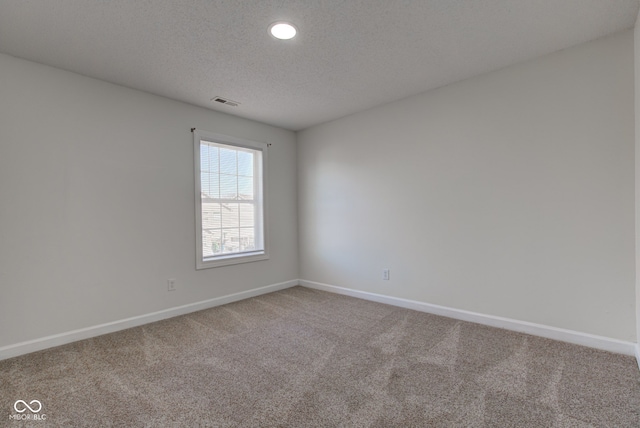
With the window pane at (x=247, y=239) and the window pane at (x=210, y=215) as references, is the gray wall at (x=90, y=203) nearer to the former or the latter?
the window pane at (x=210, y=215)

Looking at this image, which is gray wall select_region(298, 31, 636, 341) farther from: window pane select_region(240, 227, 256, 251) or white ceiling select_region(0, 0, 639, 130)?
window pane select_region(240, 227, 256, 251)

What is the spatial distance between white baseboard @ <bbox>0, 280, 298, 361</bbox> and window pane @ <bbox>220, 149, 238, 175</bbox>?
1.62 m

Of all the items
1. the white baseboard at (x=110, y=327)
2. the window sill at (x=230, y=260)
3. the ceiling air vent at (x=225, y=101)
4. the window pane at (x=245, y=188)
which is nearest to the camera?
the white baseboard at (x=110, y=327)

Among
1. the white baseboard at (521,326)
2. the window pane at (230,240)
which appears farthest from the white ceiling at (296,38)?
the white baseboard at (521,326)

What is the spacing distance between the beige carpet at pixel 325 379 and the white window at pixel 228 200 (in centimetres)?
113

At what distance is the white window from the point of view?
3641 mm

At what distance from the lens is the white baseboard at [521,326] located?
7.41ft

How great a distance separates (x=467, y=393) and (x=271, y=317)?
202cm

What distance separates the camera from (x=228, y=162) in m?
3.96

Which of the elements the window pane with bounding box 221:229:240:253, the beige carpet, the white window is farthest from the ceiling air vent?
the beige carpet

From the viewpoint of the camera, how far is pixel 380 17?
2.02 meters

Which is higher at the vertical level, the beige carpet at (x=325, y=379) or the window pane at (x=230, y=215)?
the window pane at (x=230, y=215)

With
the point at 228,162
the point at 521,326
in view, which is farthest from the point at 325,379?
the point at 228,162

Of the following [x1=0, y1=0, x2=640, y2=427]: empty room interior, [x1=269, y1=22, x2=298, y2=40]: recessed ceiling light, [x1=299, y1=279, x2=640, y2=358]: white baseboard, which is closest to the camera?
[x1=0, y1=0, x2=640, y2=427]: empty room interior
